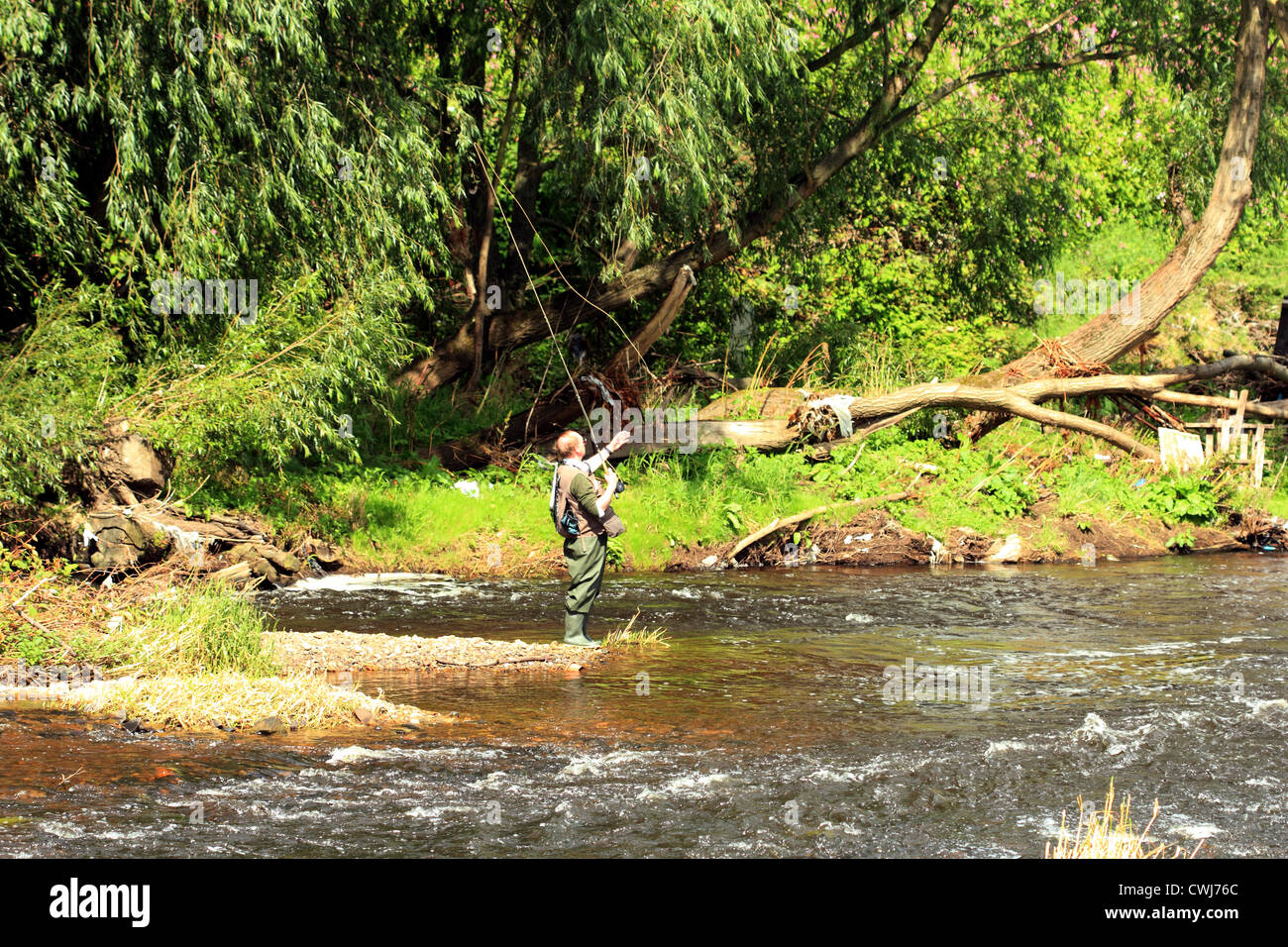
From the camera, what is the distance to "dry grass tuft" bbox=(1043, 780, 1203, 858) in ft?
19.0

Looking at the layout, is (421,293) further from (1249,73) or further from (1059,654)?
(1249,73)

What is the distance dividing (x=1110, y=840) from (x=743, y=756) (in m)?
2.46

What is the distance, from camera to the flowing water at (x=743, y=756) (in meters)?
6.32

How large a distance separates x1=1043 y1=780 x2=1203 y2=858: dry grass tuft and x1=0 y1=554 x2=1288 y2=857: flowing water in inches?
5.5

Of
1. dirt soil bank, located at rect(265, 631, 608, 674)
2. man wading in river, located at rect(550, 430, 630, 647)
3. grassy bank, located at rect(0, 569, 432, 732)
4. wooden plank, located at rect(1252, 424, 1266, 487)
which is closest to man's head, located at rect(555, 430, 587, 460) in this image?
man wading in river, located at rect(550, 430, 630, 647)

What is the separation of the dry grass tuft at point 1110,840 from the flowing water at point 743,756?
0.45ft

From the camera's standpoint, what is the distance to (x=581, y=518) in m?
10.6

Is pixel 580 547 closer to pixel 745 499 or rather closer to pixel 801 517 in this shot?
pixel 801 517

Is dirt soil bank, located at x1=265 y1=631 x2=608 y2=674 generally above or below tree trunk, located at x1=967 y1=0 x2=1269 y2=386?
below

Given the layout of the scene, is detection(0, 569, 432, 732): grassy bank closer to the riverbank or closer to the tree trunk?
the riverbank

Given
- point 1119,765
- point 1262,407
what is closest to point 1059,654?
point 1119,765

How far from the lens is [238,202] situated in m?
13.8

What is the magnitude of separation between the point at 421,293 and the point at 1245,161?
1142cm
